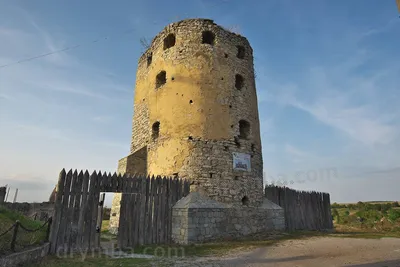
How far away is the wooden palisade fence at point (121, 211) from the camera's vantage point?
306 inches

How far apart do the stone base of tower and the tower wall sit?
0.47 m

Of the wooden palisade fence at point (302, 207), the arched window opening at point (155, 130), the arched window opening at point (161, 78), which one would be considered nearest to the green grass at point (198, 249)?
the wooden palisade fence at point (302, 207)

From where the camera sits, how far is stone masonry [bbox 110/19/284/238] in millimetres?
10844

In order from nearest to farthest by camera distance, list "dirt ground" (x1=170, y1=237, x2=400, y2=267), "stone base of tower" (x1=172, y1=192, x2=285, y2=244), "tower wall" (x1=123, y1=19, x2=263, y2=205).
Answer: "dirt ground" (x1=170, y1=237, x2=400, y2=267) → "stone base of tower" (x1=172, y1=192, x2=285, y2=244) → "tower wall" (x1=123, y1=19, x2=263, y2=205)

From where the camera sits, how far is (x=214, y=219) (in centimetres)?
969

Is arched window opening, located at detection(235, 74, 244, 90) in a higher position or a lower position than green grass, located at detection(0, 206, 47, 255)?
higher

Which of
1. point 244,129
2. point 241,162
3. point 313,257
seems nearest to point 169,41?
point 244,129

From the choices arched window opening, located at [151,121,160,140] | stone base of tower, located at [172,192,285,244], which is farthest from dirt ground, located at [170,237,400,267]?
arched window opening, located at [151,121,160,140]

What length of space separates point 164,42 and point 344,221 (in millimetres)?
19104

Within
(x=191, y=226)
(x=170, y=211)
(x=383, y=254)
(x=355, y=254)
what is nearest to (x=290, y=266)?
(x=355, y=254)

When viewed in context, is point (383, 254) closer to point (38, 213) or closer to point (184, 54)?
point (184, 54)

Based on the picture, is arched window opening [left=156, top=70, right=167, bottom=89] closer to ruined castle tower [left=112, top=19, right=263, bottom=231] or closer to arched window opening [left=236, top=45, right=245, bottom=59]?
ruined castle tower [left=112, top=19, right=263, bottom=231]

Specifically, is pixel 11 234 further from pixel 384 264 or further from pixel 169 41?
pixel 169 41

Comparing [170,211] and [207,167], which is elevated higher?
[207,167]
